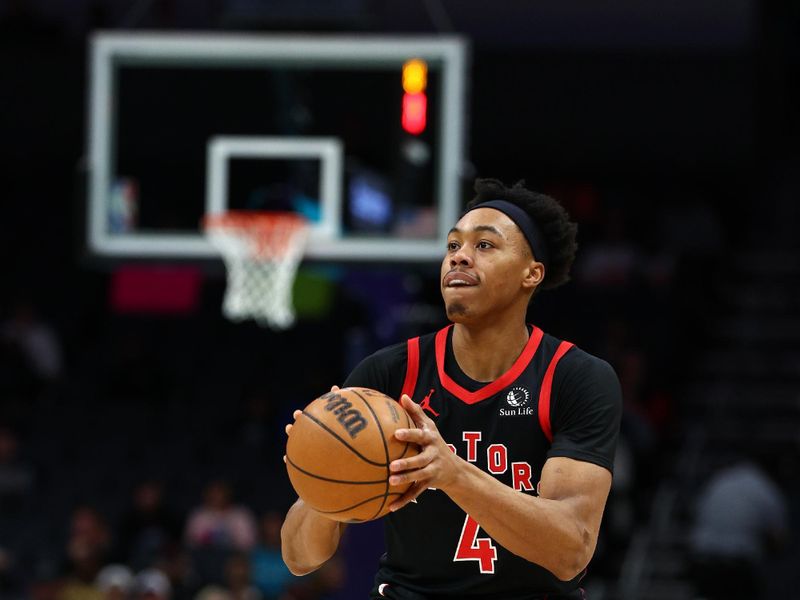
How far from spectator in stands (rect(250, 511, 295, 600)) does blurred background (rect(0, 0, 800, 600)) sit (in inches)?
1.1

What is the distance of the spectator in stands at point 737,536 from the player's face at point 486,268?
284 inches

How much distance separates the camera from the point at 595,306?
601 inches

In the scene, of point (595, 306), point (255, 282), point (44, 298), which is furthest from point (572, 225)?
point (44, 298)

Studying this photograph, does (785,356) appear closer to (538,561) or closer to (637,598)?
(637,598)

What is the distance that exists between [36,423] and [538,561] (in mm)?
11911

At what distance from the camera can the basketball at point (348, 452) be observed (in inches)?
147

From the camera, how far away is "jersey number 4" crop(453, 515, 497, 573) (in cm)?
421

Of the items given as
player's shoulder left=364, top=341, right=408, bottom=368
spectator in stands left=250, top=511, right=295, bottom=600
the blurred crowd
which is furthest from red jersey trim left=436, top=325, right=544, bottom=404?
spectator in stands left=250, top=511, right=295, bottom=600

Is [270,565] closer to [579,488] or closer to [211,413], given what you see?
[211,413]

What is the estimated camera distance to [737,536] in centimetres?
1112

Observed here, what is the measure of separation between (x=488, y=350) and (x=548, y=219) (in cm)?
42

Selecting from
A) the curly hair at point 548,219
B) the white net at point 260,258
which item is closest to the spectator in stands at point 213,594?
the white net at point 260,258

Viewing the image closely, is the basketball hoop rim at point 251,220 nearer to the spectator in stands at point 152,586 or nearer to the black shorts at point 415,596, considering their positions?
the spectator in stands at point 152,586

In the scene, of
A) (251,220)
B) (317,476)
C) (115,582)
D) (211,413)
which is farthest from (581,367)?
(211,413)
